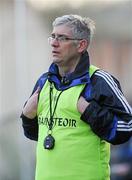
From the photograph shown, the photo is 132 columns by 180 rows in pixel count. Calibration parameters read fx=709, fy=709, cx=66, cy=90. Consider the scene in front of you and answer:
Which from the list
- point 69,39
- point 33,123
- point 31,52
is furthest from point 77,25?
point 31,52

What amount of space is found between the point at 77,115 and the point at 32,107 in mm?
357

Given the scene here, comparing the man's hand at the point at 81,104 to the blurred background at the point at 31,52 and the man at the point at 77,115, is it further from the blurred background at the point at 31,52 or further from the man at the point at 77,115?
the blurred background at the point at 31,52

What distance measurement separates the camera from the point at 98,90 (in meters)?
4.25

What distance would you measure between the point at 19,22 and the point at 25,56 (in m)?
0.37

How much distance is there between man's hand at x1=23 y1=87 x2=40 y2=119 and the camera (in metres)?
4.43

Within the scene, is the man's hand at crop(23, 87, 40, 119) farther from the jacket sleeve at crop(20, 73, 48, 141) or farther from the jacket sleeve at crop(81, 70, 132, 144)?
the jacket sleeve at crop(81, 70, 132, 144)

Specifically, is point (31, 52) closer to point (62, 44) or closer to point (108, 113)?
point (62, 44)

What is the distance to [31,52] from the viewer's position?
7570 mm

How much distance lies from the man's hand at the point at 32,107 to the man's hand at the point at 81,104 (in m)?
0.33

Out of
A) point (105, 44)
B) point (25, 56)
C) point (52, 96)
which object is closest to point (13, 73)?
point (25, 56)

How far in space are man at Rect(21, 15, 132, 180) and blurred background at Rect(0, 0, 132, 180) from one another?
2778mm

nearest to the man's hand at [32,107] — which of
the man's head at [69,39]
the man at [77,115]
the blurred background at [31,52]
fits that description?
the man at [77,115]

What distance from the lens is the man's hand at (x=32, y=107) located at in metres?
4.43

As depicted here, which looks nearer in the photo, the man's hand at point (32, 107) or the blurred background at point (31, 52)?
the man's hand at point (32, 107)
